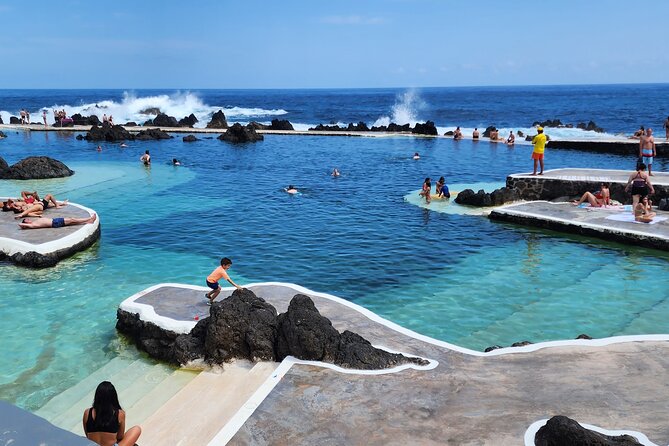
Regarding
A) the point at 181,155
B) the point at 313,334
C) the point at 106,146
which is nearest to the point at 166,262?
the point at 313,334

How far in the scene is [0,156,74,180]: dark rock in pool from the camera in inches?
1182

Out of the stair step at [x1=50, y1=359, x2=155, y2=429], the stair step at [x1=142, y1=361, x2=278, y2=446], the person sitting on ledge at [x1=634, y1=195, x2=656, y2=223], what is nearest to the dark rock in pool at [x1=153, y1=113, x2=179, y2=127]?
the person sitting on ledge at [x1=634, y1=195, x2=656, y2=223]

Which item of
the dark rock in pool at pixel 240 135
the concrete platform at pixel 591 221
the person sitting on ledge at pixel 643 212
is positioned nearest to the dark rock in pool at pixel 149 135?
the dark rock in pool at pixel 240 135

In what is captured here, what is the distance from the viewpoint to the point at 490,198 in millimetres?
23484

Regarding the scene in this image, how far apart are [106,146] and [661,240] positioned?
42.2 metres

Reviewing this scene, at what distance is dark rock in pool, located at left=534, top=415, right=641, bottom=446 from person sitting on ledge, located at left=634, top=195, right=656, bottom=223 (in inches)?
567

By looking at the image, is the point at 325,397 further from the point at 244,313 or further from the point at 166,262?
the point at 166,262

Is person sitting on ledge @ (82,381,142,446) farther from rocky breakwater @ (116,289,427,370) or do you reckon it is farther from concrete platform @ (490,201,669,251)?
concrete platform @ (490,201,669,251)

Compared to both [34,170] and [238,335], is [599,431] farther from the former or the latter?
[34,170]

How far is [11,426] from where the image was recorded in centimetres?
395

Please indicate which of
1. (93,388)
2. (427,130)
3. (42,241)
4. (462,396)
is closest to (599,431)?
(462,396)

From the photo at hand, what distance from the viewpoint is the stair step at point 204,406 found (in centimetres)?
781

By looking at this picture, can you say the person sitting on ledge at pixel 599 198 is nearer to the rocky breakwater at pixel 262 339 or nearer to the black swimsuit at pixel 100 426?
the rocky breakwater at pixel 262 339

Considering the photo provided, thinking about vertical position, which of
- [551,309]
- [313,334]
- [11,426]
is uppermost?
[11,426]
